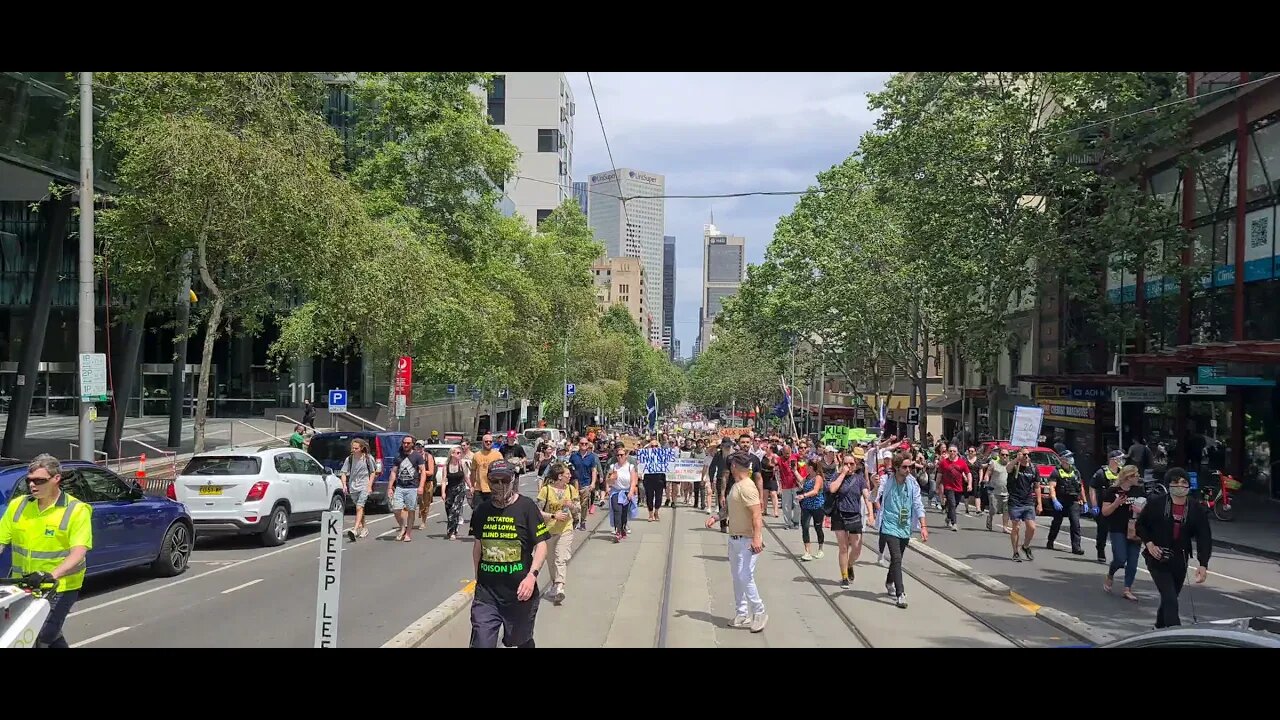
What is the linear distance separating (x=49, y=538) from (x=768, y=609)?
6.97m

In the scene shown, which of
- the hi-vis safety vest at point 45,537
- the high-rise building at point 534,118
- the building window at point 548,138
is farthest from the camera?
the building window at point 548,138

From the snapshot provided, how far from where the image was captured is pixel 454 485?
1612 centimetres

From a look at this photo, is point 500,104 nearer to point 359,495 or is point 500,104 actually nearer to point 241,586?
point 359,495

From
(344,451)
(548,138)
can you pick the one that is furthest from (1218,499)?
(548,138)

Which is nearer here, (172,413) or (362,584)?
(362,584)

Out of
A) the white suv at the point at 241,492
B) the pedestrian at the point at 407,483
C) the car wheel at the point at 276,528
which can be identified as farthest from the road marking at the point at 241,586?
the pedestrian at the point at 407,483

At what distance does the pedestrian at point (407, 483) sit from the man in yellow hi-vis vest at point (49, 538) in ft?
30.0

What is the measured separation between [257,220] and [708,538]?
1104 cm

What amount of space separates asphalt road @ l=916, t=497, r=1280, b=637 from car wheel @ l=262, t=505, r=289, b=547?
1072cm

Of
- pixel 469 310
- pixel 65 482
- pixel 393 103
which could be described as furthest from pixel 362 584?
pixel 393 103

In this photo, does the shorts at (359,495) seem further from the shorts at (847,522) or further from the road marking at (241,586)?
the shorts at (847,522)

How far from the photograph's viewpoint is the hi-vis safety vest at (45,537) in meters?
6.45

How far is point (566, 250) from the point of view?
5466 centimetres
